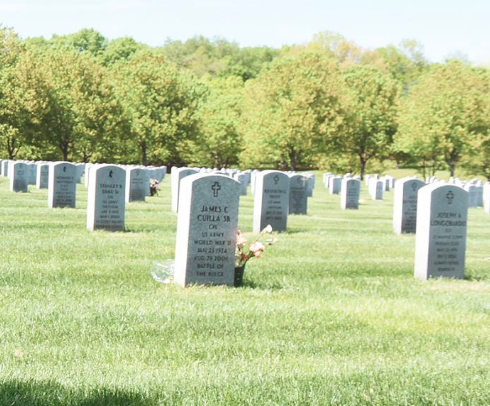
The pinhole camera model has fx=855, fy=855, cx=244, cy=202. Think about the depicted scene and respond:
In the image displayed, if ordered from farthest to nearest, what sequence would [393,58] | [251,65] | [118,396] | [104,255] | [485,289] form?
1. [251,65]
2. [393,58]
3. [104,255]
4. [485,289]
5. [118,396]

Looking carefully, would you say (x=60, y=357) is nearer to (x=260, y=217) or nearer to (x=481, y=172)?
(x=260, y=217)

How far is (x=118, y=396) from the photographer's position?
6.02m

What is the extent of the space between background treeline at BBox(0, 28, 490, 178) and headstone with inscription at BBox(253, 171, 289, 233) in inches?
1702

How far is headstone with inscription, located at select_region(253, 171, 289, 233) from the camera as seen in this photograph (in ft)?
61.4

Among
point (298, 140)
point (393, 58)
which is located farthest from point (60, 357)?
point (393, 58)

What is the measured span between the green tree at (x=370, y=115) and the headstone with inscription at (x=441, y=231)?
184 feet

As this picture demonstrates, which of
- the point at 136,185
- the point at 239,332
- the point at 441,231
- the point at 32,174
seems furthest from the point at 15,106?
the point at 239,332

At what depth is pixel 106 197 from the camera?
17.3 metres

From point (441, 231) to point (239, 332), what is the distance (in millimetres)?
5368

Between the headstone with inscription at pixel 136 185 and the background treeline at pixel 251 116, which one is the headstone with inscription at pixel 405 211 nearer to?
the headstone with inscription at pixel 136 185

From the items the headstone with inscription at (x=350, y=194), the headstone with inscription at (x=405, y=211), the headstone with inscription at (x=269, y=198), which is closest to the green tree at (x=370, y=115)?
the headstone with inscription at (x=350, y=194)

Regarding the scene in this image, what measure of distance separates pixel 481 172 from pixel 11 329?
62048mm

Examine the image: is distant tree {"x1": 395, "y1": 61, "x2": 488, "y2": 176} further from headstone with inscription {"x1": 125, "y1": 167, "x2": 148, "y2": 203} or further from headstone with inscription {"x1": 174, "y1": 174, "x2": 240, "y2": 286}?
headstone with inscription {"x1": 174, "y1": 174, "x2": 240, "y2": 286}

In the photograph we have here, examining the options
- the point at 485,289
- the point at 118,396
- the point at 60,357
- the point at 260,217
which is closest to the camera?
the point at 118,396
